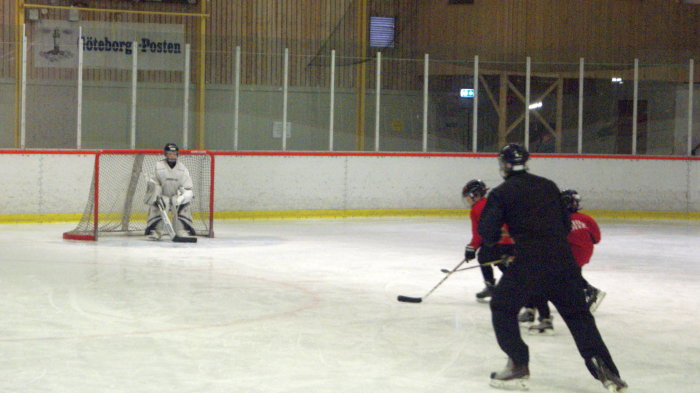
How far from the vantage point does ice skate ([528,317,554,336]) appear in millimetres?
6703

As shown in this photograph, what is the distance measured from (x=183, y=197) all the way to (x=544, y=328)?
6804 millimetres

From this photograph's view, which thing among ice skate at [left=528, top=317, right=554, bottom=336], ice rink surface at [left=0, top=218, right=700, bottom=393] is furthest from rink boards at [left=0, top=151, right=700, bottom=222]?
ice skate at [left=528, top=317, right=554, bottom=336]

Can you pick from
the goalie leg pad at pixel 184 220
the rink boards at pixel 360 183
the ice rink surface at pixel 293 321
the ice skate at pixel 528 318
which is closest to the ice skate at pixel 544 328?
the ice rink surface at pixel 293 321

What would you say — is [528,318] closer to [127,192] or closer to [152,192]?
[152,192]

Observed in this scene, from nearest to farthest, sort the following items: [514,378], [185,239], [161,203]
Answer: [514,378], [185,239], [161,203]

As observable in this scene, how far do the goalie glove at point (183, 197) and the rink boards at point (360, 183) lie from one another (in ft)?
9.55

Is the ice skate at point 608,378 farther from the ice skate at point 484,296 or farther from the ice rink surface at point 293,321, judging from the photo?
the ice skate at point 484,296

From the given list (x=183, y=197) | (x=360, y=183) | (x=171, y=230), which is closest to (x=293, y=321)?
(x=171, y=230)

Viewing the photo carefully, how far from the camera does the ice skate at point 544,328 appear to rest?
6.70 m

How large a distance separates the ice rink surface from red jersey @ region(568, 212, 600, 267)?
1.79 feet

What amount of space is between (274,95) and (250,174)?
1.43 meters

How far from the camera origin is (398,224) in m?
15.6

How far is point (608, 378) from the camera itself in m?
4.96

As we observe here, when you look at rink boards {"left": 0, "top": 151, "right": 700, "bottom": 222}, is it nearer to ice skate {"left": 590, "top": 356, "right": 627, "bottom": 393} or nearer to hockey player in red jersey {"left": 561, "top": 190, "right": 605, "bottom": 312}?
hockey player in red jersey {"left": 561, "top": 190, "right": 605, "bottom": 312}
